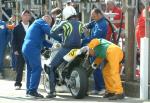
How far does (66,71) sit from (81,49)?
0.75 meters

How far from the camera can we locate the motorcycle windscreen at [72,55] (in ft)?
40.3

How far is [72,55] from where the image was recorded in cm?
1236

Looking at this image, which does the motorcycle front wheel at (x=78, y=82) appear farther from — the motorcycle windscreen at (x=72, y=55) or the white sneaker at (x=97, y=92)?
the white sneaker at (x=97, y=92)

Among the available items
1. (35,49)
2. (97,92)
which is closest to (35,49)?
(35,49)

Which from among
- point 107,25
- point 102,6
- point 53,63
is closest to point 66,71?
point 53,63

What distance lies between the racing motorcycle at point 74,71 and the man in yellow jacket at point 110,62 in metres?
0.27

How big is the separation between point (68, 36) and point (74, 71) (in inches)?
29.3

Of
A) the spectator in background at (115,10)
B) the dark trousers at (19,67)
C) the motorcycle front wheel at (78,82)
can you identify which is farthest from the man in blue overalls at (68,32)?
the dark trousers at (19,67)

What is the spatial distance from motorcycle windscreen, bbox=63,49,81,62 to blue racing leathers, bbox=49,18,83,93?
0.50 ft

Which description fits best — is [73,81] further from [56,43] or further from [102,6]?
[102,6]

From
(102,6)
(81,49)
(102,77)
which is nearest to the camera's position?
(81,49)

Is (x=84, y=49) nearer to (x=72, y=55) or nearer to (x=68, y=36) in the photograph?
(x=72, y=55)

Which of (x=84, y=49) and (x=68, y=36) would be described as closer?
(x=84, y=49)

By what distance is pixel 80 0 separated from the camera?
52.6 feet
